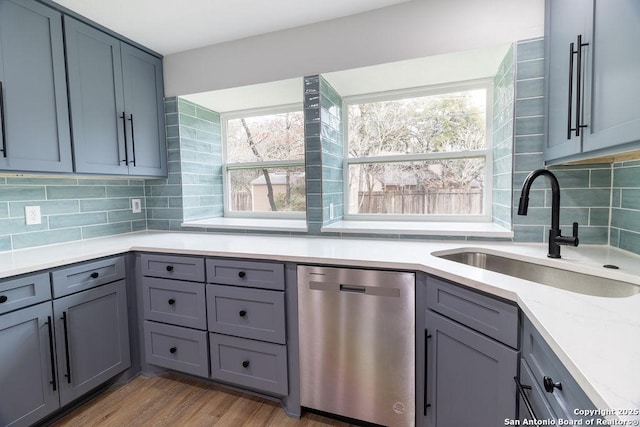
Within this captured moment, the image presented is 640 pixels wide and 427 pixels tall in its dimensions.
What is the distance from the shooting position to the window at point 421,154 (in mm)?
2148

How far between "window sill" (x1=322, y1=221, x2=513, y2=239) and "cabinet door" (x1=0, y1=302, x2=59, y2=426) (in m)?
1.61

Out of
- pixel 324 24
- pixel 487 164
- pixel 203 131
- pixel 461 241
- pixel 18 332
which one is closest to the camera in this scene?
pixel 18 332

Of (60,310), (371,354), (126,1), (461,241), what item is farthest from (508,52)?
(60,310)

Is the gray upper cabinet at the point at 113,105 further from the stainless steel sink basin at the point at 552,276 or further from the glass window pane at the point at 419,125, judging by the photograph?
the stainless steel sink basin at the point at 552,276

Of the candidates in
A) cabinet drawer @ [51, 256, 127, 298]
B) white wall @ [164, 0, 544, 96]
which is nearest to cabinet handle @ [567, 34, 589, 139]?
white wall @ [164, 0, 544, 96]

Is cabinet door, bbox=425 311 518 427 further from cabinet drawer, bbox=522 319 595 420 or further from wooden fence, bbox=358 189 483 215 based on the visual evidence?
wooden fence, bbox=358 189 483 215

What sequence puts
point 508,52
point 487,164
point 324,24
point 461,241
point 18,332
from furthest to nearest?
1. point 487,164
2. point 324,24
3. point 461,241
4. point 508,52
5. point 18,332

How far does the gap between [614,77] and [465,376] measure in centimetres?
120

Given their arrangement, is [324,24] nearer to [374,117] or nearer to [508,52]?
[374,117]

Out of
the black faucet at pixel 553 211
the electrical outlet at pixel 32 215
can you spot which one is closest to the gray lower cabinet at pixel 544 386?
the black faucet at pixel 553 211

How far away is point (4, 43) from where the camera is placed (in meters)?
1.54

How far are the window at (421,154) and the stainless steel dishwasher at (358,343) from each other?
1.00 metres

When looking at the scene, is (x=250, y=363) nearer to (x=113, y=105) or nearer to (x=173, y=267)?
(x=173, y=267)

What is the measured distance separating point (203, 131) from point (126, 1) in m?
1.06
